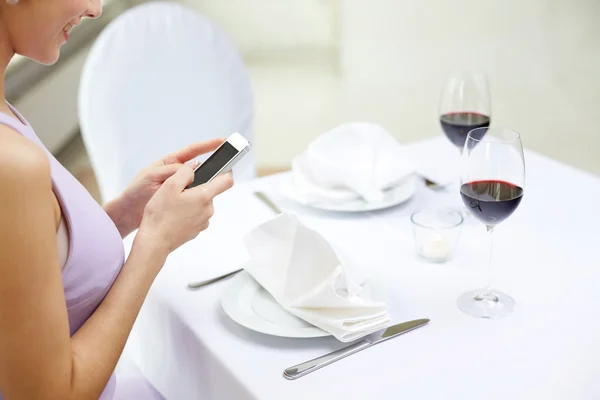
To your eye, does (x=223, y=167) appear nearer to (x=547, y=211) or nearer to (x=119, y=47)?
(x=547, y=211)

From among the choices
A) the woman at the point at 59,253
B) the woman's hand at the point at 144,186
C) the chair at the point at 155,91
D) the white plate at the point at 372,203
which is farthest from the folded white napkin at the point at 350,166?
the chair at the point at 155,91

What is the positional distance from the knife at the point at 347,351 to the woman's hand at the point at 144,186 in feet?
1.28

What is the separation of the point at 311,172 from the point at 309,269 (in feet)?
1.40

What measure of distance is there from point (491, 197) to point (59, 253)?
0.55 m

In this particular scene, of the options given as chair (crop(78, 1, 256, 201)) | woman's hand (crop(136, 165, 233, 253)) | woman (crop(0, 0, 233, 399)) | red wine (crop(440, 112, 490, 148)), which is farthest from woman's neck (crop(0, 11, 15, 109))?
chair (crop(78, 1, 256, 201))

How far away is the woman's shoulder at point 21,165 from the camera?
0.72 metres

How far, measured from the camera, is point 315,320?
2.92 feet

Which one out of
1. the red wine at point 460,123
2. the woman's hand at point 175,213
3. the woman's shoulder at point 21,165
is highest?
the woman's shoulder at point 21,165

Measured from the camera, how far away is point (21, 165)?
28.8 inches

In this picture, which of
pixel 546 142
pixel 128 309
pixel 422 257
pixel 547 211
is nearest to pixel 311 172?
pixel 422 257

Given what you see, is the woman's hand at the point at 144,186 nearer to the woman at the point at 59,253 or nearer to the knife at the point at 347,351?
the woman at the point at 59,253

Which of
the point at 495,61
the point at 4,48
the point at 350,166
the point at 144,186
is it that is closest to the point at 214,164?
the point at 144,186

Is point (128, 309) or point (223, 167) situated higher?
point (223, 167)

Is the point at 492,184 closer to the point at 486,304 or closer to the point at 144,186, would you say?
the point at 486,304
